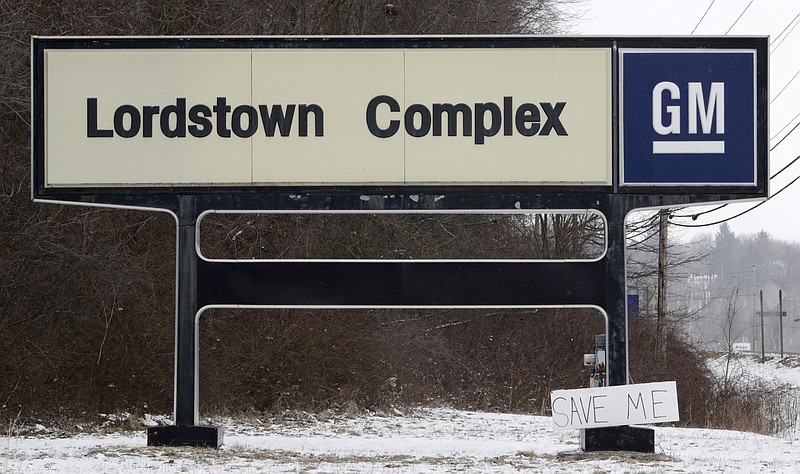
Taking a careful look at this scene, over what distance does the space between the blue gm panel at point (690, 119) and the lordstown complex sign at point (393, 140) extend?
15mm

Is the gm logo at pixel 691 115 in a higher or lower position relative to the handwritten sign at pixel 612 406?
higher

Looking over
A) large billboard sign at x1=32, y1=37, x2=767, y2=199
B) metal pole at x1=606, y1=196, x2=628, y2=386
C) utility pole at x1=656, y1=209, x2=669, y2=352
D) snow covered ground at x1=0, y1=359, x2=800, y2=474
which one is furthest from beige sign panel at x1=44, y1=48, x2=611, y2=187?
utility pole at x1=656, y1=209, x2=669, y2=352

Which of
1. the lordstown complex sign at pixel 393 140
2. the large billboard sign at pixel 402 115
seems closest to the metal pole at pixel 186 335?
the lordstown complex sign at pixel 393 140

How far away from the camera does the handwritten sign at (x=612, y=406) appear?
446 inches

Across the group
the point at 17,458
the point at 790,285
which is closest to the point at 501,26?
the point at 17,458

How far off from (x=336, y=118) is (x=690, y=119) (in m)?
3.81

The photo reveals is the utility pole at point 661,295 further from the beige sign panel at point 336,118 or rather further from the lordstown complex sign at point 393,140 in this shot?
the beige sign panel at point 336,118

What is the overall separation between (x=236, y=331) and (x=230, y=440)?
6.74m

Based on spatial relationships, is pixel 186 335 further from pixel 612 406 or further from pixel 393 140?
pixel 612 406

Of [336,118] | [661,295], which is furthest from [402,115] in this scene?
[661,295]

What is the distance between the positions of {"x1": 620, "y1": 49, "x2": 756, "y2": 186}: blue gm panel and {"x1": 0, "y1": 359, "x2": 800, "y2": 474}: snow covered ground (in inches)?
118

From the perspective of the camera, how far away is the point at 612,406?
37.5ft

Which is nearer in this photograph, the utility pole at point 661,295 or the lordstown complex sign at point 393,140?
the lordstown complex sign at point 393,140

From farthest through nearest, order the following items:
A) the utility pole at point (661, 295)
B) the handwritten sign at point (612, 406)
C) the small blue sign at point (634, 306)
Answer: the small blue sign at point (634, 306), the utility pole at point (661, 295), the handwritten sign at point (612, 406)
